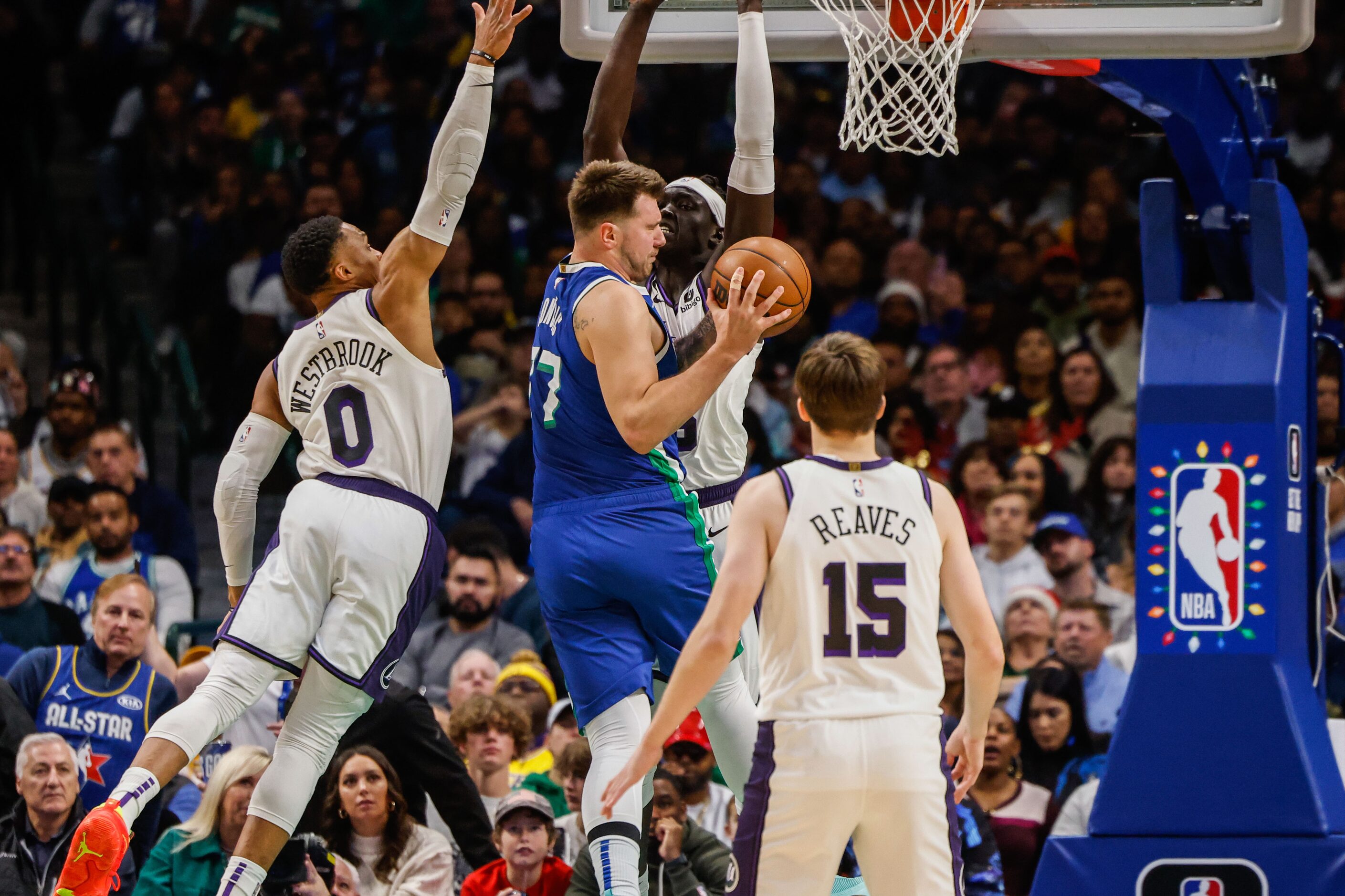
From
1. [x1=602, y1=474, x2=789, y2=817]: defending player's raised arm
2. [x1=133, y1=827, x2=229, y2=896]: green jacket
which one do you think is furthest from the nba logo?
[x1=133, y1=827, x2=229, y2=896]: green jacket

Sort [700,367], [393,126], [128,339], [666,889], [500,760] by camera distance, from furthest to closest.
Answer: [393,126]
[128,339]
[500,760]
[666,889]
[700,367]

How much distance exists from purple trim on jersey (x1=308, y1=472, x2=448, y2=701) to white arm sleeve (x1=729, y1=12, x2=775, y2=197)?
1.61 m

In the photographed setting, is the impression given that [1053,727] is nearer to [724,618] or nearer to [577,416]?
[577,416]

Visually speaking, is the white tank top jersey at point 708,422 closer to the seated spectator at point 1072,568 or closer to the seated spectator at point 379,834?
the seated spectator at point 379,834

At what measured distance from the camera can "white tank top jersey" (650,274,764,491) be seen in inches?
269

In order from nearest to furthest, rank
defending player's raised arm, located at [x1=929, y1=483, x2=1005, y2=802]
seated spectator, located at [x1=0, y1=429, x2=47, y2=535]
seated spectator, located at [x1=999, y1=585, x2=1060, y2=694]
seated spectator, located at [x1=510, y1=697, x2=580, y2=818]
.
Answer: defending player's raised arm, located at [x1=929, y1=483, x2=1005, y2=802] → seated spectator, located at [x1=510, y1=697, x2=580, y2=818] → seated spectator, located at [x1=999, y1=585, x2=1060, y2=694] → seated spectator, located at [x1=0, y1=429, x2=47, y2=535]

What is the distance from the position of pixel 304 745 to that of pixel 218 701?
1.11ft

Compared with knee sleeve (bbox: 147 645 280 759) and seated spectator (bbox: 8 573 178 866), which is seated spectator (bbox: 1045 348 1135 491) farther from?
knee sleeve (bbox: 147 645 280 759)

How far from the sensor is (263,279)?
14.0 m

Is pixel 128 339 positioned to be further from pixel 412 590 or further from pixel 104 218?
pixel 412 590

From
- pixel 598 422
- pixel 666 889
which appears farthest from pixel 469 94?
pixel 666 889

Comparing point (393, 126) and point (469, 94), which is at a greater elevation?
point (393, 126)

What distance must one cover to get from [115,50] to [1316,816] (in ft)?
42.1

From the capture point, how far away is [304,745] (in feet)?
20.4
